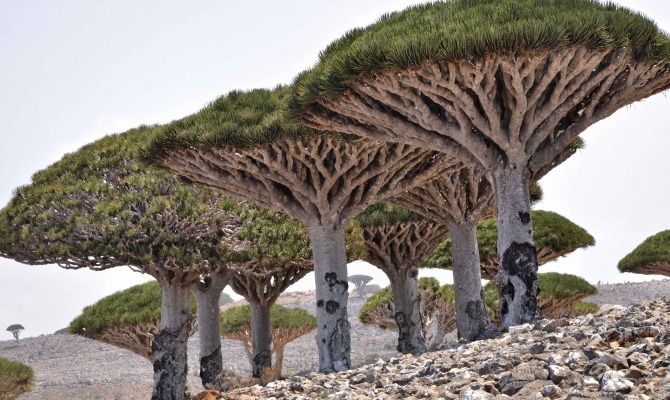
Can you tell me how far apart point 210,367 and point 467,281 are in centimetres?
679

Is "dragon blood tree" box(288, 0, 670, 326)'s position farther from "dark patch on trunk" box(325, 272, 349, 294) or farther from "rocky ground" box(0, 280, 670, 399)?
"rocky ground" box(0, 280, 670, 399)

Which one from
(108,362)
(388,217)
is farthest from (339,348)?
(108,362)

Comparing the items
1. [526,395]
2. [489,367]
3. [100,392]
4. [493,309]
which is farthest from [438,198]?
[100,392]

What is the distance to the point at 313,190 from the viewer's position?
43.6ft

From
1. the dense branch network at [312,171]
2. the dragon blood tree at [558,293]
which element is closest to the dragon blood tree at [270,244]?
the dense branch network at [312,171]

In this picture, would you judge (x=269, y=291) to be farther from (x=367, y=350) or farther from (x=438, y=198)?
(x=367, y=350)

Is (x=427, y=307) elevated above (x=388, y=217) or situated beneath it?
situated beneath

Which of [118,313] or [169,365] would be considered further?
[118,313]

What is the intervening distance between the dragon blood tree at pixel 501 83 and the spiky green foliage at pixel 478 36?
0.02 m

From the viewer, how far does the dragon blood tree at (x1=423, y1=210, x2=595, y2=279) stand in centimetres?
2448

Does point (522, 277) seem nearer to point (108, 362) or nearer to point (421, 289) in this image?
point (421, 289)

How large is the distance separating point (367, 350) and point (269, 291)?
21.9 metres

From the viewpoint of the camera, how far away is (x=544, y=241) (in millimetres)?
24453

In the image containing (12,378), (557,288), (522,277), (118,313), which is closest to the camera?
(522,277)
